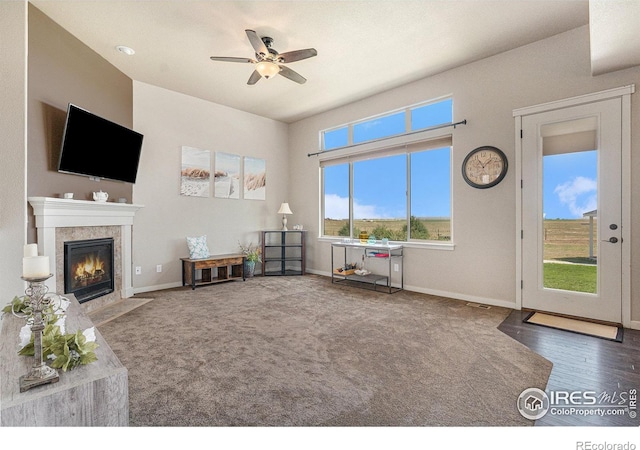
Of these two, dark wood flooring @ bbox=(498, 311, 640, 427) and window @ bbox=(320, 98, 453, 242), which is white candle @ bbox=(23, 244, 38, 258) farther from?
window @ bbox=(320, 98, 453, 242)

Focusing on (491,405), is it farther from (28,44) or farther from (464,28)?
(28,44)

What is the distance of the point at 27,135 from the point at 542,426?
469cm

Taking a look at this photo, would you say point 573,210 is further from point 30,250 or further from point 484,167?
point 30,250

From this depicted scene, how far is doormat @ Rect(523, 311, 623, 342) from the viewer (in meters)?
2.78

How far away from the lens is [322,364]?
2279 mm

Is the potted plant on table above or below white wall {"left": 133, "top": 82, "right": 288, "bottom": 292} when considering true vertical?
below

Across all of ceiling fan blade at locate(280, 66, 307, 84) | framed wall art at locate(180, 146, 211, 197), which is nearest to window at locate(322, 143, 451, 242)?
ceiling fan blade at locate(280, 66, 307, 84)

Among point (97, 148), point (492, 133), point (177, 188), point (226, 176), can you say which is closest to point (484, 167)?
point (492, 133)

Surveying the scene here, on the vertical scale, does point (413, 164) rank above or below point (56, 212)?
above

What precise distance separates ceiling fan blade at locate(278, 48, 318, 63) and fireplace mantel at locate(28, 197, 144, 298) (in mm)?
2754

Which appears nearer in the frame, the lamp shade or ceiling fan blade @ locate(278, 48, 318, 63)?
ceiling fan blade @ locate(278, 48, 318, 63)

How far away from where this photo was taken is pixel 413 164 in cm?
465

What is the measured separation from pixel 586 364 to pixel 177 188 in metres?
5.40
